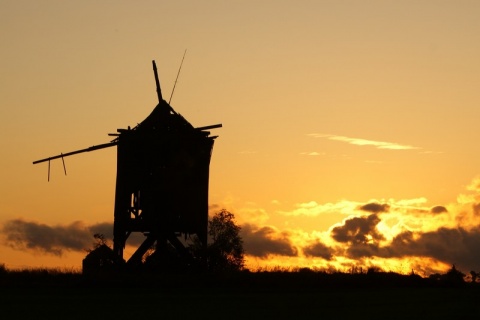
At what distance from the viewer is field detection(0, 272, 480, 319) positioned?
25.1m

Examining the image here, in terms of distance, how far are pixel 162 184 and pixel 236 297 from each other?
21200mm

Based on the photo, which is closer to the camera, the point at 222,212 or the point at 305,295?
the point at 305,295

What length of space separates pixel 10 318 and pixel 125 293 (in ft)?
33.9

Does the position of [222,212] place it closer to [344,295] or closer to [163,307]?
[344,295]

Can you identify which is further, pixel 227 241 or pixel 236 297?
pixel 227 241

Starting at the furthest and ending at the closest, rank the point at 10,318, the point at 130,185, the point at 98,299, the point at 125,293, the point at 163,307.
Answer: the point at 130,185
the point at 125,293
the point at 98,299
the point at 163,307
the point at 10,318

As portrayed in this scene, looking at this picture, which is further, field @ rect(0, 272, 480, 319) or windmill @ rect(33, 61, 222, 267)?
windmill @ rect(33, 61, 222, 267)

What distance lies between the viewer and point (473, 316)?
24.9 metres

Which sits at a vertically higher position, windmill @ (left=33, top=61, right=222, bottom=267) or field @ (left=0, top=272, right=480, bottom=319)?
windmill @ (left=33, top=61, right=222, bottom=267)

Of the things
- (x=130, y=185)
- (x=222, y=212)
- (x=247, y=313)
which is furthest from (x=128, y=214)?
(x=247, y=313)

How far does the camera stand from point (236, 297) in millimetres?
31453

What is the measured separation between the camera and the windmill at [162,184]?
52.2 meters

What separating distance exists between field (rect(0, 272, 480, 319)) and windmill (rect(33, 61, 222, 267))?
39.0 ft

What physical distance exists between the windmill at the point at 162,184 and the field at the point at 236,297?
39.0ft
